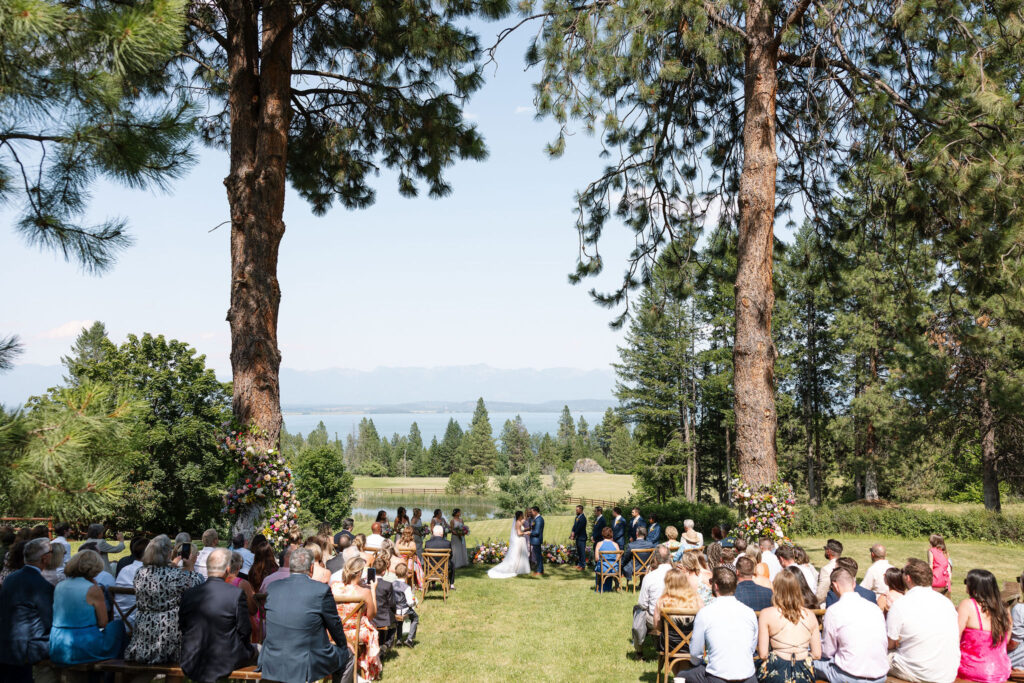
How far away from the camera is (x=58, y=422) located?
3482 mm

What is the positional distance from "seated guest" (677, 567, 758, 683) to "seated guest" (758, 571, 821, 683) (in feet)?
0.37

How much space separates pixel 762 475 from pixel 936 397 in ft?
52.1

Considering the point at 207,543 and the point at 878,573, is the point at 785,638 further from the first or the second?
the point at 207,543

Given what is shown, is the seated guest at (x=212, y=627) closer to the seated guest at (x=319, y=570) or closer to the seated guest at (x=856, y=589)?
the seated guest at (x=319, y=570)

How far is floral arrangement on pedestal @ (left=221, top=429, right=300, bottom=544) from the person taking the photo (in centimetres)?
820

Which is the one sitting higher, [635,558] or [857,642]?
[857,642]

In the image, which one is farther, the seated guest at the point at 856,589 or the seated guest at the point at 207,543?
A: the seated guest at the point at 207,543

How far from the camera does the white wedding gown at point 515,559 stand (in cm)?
1308

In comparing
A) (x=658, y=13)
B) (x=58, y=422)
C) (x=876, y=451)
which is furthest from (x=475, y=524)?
(x=58, y=422)

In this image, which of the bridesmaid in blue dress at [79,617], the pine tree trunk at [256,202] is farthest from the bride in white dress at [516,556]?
the bridesmaid in blue dress at [79,617]

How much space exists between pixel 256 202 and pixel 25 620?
5.58 metres

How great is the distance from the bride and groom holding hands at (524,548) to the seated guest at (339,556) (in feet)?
17.1

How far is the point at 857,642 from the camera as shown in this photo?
462cm

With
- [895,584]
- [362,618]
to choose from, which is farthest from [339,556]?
[895,584]
